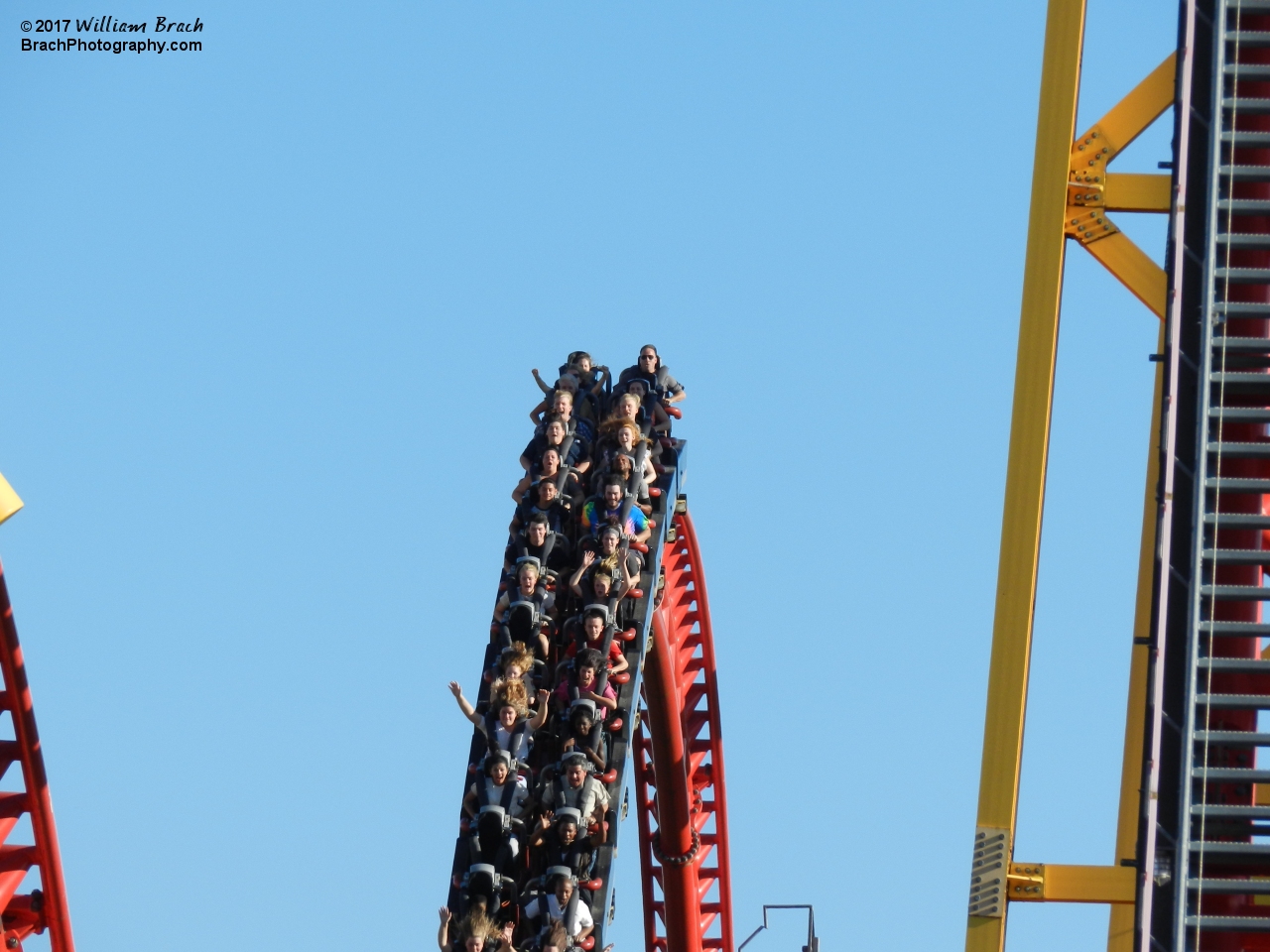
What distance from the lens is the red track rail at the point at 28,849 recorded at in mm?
11656

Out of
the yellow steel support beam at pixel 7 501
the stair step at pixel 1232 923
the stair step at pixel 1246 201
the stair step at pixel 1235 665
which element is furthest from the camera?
the yellow steel support beam at pixel 7 501

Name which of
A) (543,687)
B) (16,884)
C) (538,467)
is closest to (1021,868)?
(543,687)

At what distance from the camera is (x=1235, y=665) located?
724 cm

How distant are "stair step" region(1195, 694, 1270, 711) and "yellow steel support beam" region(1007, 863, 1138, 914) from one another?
25.1 inches

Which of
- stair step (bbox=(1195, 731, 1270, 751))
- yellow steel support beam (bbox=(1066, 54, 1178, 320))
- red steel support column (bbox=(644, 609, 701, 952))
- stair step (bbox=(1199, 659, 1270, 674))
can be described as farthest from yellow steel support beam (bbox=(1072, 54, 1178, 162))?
red steel support column (bbox=(644, 609, 701, 952))

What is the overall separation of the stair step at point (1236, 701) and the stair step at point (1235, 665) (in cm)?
9

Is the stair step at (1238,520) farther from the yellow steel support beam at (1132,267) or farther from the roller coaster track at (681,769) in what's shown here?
the roller coaster track at (681,769)

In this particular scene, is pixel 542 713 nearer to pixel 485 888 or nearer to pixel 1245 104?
pixel 485 888

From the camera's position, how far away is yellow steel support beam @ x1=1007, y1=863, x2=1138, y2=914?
7.23 metres

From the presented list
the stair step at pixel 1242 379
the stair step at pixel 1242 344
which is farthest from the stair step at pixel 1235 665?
the stair step at pixel 1242 344

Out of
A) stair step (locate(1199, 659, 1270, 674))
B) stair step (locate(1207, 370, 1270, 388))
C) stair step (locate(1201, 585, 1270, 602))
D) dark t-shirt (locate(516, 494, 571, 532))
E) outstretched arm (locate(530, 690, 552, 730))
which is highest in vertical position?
stair step (locate(1207, 370, 1270, 388))

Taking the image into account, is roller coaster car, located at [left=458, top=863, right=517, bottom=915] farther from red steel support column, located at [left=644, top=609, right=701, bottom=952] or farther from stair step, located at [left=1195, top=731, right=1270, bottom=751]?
red steel support column, located at [left=644, top=609, right=701, bottom=952]

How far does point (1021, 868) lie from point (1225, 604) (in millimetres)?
1340

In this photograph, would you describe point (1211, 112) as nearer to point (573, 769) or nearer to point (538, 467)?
point (573, 769)
